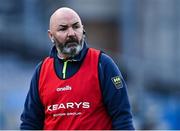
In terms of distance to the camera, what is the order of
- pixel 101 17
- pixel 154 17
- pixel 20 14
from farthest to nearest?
pixel 101 17 < pixel 154 17 < pixel 20 14

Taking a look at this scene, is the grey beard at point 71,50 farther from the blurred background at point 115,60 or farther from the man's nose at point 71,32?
the blurred background at point 115,60

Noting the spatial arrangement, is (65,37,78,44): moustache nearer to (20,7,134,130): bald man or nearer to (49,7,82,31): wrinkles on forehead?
(20,7,134,130): bald man

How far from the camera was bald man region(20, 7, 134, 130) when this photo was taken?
21.0ft

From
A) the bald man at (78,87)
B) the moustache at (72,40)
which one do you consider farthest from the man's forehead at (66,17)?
the moustache at (72,40)

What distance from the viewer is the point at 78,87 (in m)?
6.43

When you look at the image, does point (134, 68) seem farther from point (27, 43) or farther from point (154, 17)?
point (154, 17)

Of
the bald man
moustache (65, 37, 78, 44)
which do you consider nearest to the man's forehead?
the bald man

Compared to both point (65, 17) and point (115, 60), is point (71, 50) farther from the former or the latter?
point (115, 60)

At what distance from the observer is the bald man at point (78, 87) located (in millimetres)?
6410

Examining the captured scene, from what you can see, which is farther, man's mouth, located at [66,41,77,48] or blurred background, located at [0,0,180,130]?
blurred background, located at [0,0,180,130]

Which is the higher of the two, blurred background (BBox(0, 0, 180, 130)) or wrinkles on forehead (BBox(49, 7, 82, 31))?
wrinkles on forehead (BBox(49, 7, 82, 31))

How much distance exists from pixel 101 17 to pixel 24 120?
22.6m

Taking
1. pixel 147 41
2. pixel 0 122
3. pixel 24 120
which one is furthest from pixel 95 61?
pixel 147 41

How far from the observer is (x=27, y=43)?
1691 centimetres
